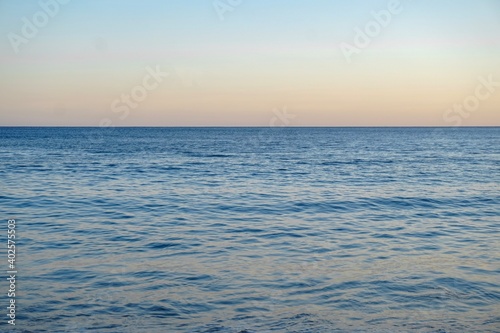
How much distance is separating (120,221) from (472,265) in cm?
1261

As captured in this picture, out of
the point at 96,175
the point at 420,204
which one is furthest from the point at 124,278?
the point at 96,175

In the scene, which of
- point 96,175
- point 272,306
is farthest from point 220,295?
point 96,175

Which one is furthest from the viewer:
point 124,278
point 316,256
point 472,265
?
point 316,256

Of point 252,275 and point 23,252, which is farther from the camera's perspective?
point 23,252

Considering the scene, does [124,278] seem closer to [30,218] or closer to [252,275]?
[252,275]

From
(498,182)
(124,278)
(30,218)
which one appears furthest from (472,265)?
(498,182)

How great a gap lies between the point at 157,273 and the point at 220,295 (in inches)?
91.2

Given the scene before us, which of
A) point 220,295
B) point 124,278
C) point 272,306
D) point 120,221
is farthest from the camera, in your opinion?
point 120,221

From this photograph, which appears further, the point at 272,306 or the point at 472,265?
the point at 472,265

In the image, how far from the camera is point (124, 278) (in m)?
11.7

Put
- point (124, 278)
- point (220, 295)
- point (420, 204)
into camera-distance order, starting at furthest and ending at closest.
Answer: point (420, 204) < point (124, 278) < point (220, 295)

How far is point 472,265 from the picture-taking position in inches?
510

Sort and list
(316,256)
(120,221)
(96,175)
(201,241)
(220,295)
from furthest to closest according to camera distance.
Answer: (96,175), (120,221), (201,241), (316,256), (220,295)

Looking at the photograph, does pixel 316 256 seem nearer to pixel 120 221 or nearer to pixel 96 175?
pixel 120 221
